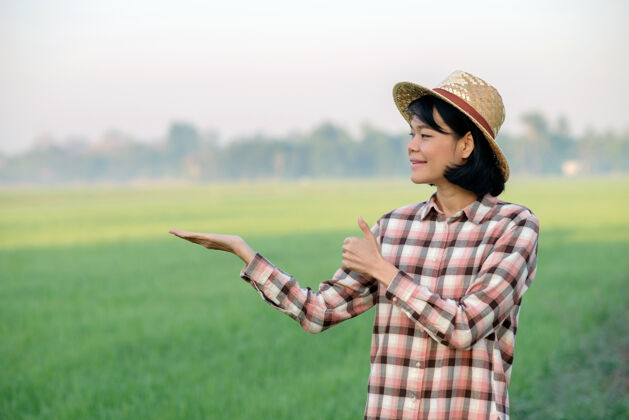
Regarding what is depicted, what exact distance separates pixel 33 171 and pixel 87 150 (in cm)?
869

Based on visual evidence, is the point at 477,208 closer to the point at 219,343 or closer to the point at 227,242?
the point at 227,242

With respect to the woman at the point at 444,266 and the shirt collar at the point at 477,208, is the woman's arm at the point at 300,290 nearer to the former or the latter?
the woman at the point at 444,266

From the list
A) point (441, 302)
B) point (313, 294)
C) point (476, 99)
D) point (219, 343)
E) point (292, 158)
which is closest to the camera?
point (441, 302)

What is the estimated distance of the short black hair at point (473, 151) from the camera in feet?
7.53

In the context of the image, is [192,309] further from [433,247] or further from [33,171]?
[33,171]

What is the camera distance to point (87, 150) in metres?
131

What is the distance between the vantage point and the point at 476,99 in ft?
7.38

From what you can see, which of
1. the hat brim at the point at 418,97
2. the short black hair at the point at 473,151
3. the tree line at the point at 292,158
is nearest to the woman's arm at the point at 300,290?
the short black hair at the point at 473,151

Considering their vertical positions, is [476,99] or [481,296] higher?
[476,99]

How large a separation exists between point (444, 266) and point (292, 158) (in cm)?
12016

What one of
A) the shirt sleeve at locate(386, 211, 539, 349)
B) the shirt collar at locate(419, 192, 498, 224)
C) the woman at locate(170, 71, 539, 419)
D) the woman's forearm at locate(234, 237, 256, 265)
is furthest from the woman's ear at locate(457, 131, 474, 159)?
the woman's forearm at locate(234, 237, 256, 265)

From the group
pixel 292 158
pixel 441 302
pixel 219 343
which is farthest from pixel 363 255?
pixel 292 158

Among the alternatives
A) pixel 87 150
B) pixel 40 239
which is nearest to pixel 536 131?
pixel 87 150

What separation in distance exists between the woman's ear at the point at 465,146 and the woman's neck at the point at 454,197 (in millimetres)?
92
